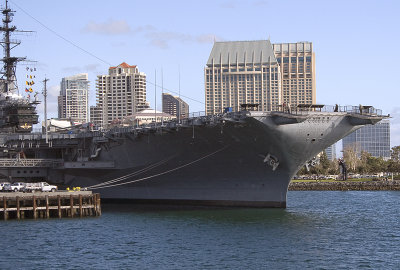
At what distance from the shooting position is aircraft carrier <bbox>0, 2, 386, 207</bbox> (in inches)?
1401

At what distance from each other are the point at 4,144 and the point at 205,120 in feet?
60.8

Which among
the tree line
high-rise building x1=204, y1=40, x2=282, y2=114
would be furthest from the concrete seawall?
high-rise building x1=204, y1=40, x2=282, y2=114

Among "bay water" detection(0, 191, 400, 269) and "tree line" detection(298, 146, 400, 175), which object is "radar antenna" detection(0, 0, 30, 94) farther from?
"tree line" detection(298, 146, 400, 175)

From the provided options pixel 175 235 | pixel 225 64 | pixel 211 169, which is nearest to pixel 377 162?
pixel 211 169

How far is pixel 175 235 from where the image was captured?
99.2 ft

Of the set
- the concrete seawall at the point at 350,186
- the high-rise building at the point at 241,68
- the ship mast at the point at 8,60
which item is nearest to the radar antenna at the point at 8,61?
the ship mast at the point at 8,60

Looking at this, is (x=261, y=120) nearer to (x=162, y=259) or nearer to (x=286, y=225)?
(x=286, y=225)

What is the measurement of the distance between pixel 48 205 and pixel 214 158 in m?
10.3

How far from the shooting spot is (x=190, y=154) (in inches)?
1567

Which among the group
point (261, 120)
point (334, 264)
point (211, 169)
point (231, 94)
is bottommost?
point (334, 264)

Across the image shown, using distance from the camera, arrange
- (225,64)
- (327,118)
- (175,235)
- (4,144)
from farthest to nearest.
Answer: (225,64), (4,144), (327,118), (175,235)

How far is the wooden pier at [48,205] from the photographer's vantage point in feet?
118

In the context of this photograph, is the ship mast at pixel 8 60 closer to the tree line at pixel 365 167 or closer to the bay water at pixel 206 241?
the bay water at pixel 206 241

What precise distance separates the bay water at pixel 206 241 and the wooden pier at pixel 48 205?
83cm
